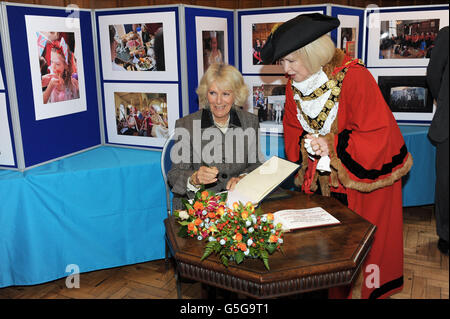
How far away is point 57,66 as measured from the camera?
8.78ft

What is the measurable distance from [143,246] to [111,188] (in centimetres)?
51

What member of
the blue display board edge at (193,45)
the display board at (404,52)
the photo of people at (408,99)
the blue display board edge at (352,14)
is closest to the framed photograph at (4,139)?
the blue display board edge at (193,45)

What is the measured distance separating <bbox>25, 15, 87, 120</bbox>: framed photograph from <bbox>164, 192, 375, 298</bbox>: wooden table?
141 centimetres

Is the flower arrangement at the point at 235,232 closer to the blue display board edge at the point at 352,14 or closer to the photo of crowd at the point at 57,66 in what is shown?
the photo of crowd at the point at 57,66

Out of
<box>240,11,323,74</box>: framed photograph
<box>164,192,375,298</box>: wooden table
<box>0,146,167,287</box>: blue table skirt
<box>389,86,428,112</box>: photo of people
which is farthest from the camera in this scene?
<box>389,86,428,112</box>: photo of people

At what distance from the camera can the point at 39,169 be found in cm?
261

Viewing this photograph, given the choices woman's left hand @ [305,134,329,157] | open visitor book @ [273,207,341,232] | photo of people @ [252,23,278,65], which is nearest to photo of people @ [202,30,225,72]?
photo of people @ [252,23,278,65]

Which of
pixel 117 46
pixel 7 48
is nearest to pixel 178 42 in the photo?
pixel 117 46

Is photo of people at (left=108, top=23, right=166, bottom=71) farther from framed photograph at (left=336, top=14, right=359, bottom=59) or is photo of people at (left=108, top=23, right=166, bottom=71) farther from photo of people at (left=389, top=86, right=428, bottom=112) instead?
photo of people at (left=389, top=86, right=428, bottom=112)

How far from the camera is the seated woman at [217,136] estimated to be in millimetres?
2438

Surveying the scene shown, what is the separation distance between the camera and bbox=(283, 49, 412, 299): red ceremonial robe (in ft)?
6.77

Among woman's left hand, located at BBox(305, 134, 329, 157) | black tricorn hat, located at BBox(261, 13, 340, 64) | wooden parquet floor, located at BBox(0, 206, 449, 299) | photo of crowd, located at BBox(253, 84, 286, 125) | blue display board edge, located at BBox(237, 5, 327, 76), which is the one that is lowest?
wooden parquet floor, located at BBox(0, 206, 449, 299)

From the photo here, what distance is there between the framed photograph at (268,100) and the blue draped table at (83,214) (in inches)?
5.1
